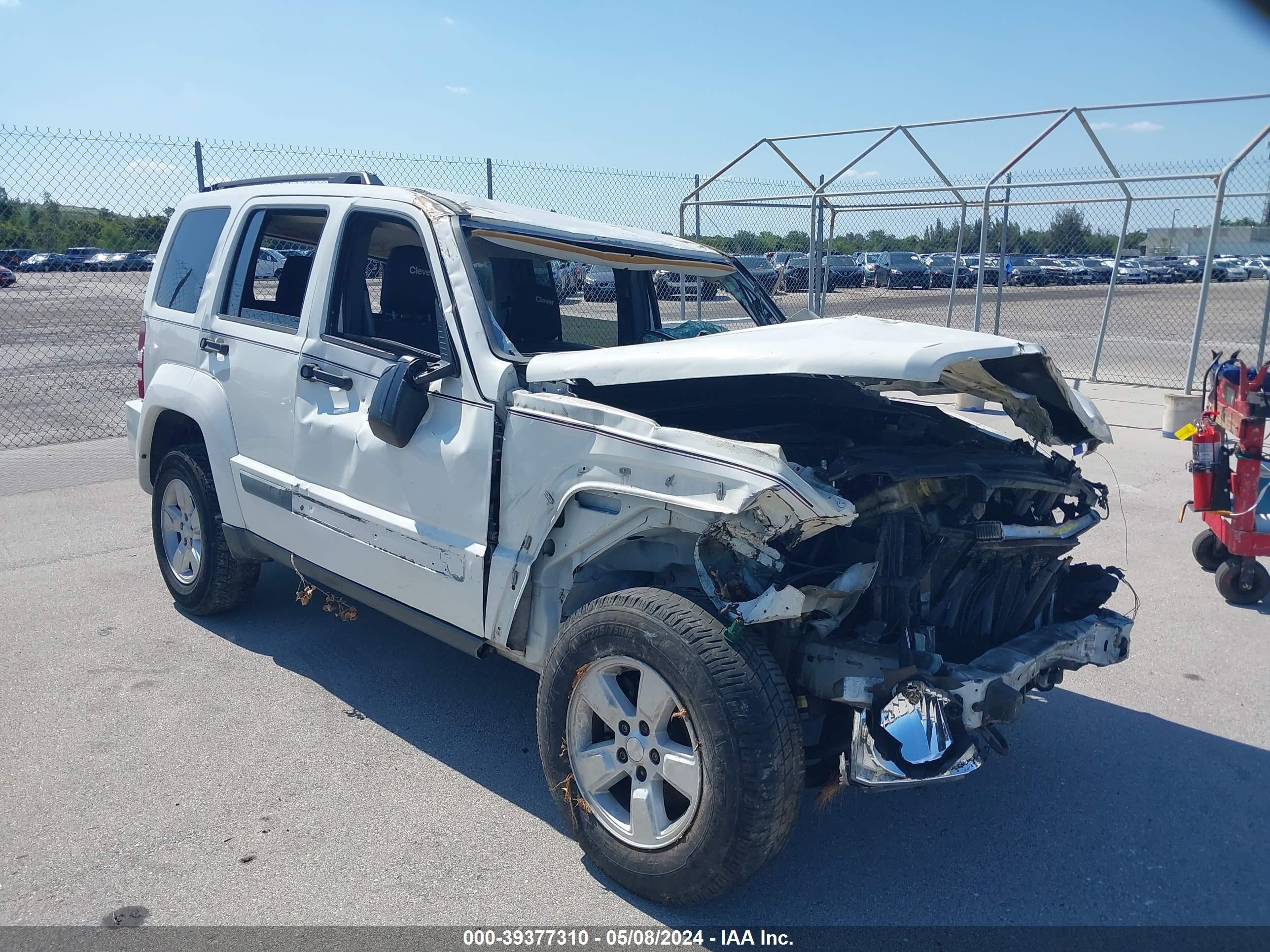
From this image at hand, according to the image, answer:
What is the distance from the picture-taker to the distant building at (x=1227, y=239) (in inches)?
452

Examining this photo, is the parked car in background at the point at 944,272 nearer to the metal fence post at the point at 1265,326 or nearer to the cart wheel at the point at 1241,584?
the metal fence post at the point at 1265,326

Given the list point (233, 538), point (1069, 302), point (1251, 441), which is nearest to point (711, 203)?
point (1251, 441)

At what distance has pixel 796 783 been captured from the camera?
2840mm

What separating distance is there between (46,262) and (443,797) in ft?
34.5

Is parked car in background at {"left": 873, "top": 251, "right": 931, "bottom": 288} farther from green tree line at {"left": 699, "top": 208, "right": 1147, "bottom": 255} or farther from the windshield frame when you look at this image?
the windshield frame

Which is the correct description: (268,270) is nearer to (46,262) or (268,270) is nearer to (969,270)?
(46,262)

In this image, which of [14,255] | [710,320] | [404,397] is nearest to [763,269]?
[710,320]

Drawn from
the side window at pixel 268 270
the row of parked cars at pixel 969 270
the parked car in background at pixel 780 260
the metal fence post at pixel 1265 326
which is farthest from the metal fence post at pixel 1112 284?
the side window at pixel 268 270

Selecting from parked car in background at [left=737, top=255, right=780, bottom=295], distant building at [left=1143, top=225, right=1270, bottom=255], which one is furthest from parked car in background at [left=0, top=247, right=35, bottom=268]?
distant building at [left=1143, top=225, right=1270, bottom=255]

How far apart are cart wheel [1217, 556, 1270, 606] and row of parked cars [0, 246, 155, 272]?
1060 centimetres

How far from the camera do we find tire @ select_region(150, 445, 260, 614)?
5.03 metres

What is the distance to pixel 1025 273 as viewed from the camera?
82.7 ft

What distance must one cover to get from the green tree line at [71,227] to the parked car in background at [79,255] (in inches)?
3.7

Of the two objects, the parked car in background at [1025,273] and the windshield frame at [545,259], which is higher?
the windshield frame at [545,259]
